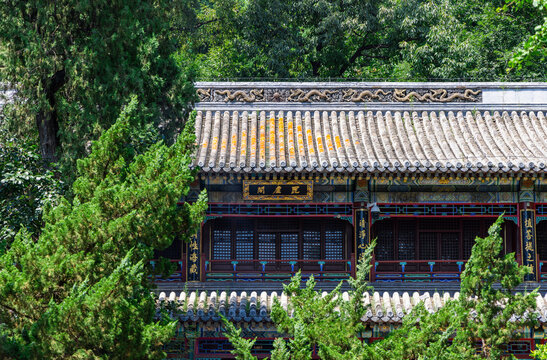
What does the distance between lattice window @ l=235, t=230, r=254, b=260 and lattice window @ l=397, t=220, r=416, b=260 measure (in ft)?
9.88

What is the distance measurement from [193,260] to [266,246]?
1605 millimetres

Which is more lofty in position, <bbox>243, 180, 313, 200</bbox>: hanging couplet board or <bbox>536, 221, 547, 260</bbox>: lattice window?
<bbox>243, 180, 313, 200</bbox>: hanging couplet board

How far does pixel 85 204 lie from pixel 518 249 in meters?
8.66

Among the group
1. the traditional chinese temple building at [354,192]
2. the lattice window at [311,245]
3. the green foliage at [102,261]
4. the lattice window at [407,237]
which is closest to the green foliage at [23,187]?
the green foliage at [102,261]

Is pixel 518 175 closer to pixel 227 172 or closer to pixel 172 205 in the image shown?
pixel 227 172

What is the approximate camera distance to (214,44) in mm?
29547

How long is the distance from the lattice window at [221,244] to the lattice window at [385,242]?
2.99 metres

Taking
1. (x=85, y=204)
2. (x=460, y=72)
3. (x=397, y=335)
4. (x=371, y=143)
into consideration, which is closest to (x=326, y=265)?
(x=371, y=143)

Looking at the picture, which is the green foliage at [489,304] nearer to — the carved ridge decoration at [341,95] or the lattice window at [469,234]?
the lattice window at [469,234]

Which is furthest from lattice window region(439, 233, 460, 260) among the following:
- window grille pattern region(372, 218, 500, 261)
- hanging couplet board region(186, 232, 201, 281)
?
hanging couplet board region(186, 232, 201, 281)

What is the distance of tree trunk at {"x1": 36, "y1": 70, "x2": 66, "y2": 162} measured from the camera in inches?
523

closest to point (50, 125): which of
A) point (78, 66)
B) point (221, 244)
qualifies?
point (78, 66)

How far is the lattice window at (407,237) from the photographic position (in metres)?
15.5

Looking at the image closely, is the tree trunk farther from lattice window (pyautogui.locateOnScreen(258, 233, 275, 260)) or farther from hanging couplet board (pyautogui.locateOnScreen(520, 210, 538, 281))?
hanging couplet board (pyautogui.locateOnScreen(520, 210, 538, 281))
